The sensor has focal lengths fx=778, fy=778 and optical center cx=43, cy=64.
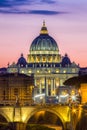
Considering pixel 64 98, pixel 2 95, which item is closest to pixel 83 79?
pixel 2 95

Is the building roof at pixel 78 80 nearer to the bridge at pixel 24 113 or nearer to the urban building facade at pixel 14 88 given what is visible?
the bridge at pixel 24 113

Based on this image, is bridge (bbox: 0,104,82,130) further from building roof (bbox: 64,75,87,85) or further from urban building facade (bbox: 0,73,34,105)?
urban building facade (bbox: 0,73,34,105)

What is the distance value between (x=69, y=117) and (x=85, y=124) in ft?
58.7

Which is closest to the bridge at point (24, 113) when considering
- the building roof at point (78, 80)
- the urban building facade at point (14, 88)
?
the building roof at point (78, 80)

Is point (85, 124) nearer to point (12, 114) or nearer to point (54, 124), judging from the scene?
point (12, 114)

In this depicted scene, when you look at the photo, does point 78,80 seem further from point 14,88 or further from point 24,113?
point 14,88

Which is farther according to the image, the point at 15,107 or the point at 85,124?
the point at 15,107

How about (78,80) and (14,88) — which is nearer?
(78,80)

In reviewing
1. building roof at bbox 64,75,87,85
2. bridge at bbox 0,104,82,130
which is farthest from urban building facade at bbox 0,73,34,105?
building roof at bbox 64,75,87,85

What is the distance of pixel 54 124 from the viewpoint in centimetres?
9975

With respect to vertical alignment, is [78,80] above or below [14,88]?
below

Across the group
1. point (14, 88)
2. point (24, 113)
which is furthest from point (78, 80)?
point (14, 88)

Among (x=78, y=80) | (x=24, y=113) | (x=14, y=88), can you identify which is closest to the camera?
(x=78, y=80)

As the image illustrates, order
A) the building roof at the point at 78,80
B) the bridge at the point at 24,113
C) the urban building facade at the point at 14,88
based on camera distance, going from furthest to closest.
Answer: the urban building facade at the point at 14,88 → the bridge at the point at 24,113 → the building roof at the point at 78,80
